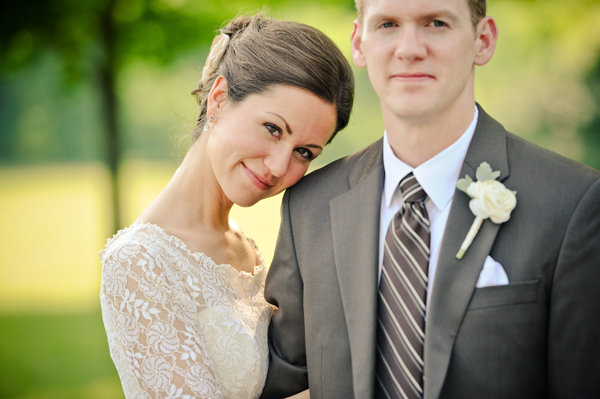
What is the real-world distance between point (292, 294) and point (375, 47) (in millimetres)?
1105

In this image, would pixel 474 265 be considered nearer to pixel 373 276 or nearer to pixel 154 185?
pixel 373 276

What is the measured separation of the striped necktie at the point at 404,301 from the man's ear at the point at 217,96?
106 centimetres

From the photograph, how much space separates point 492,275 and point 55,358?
6.73 meters

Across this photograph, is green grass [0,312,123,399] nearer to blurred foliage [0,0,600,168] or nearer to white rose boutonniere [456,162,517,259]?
blurred foliage [0,0,600,168]

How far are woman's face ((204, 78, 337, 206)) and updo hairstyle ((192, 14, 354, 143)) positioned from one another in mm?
Result: 45

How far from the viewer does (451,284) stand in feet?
7.64

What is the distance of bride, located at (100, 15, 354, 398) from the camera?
8.91ft

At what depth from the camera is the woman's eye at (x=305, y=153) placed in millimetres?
3053

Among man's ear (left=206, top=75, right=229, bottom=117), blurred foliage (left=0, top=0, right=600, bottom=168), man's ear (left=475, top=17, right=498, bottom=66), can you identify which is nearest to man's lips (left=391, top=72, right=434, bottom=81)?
man's ear (left=475, top=17, right=498, bottom=66)

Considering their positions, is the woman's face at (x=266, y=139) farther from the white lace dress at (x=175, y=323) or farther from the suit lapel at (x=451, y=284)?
the suit lapel at (x=451, y=284)

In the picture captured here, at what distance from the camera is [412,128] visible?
2549mm

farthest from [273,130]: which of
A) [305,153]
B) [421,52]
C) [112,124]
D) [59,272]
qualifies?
[59,272]

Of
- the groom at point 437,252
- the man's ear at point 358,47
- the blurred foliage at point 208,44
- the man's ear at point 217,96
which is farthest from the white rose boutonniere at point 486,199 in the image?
the blurred foliage at point 208,44

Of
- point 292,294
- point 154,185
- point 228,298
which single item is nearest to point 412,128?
point 292,294
